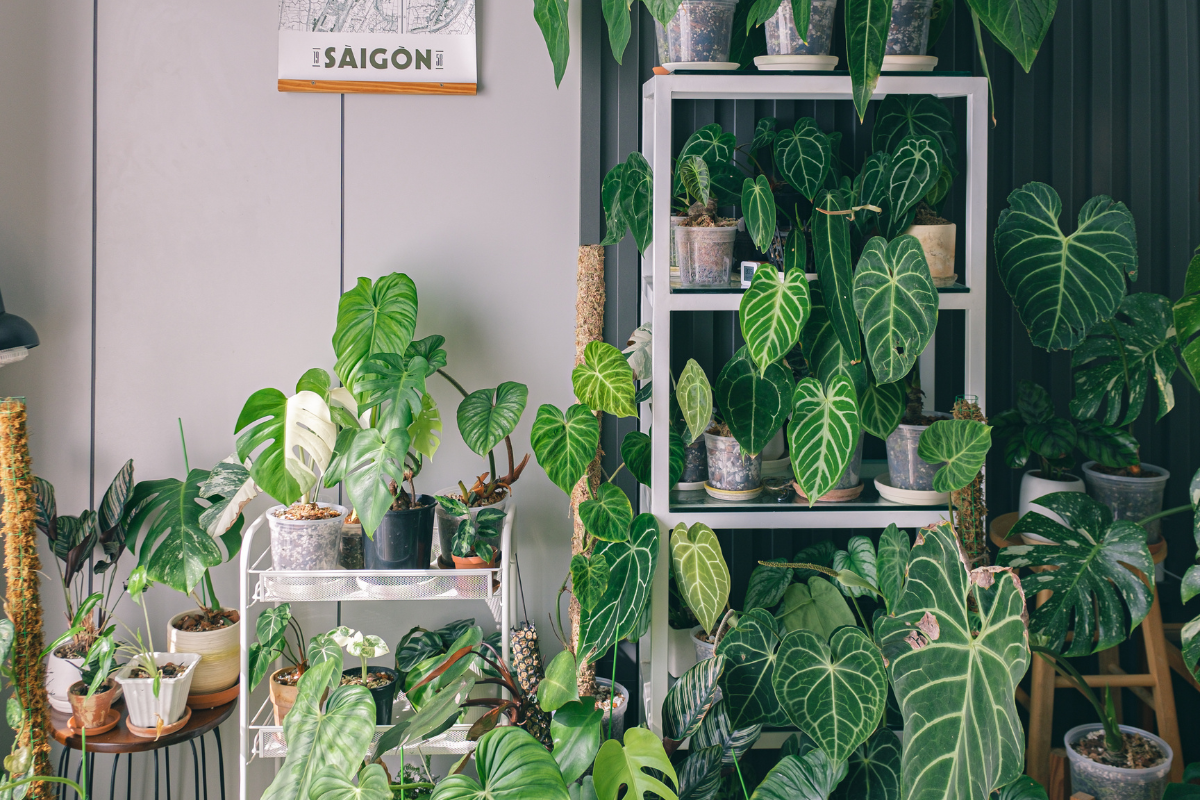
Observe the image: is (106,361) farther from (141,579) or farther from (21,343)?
(141,579)

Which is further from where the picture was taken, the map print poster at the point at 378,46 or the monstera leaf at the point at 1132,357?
the map print poster at the point at 378,46

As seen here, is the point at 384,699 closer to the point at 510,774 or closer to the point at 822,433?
the point at 510,774

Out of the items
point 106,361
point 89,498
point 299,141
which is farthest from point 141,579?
point 299,141

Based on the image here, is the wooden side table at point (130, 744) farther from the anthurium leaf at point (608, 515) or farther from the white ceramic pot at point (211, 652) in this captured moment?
the anthurium leaf at point (608, 515)

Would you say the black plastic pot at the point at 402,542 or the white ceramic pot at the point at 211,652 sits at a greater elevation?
the black plastic pot at the point at 402,542

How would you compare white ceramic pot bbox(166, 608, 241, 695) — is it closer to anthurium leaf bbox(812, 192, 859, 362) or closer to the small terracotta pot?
the small terracotta pot

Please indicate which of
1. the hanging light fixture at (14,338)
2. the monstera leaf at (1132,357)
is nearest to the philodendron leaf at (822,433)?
the monstera leaf at (1132,357)

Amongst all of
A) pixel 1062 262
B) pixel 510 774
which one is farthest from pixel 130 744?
pixel 1062 262

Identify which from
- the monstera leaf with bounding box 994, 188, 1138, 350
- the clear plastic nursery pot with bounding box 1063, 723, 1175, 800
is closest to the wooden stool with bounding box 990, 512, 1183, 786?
the clear plastic nursery pot with bounding box 1063, 723, 1175, 800

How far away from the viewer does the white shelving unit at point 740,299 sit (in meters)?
1.66

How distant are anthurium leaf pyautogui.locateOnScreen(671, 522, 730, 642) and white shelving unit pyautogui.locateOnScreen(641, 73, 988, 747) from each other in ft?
0.17

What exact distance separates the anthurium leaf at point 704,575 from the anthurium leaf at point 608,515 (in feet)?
0.42

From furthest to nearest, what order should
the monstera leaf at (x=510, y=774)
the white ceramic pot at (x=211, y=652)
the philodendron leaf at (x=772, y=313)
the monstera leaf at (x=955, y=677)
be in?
the white ceramic pot at (x=211, y=652) < the philodendron leaf at (x=772, y=313) < the monstera leaf at (x=510, y=774) < the monstera leaf at (x=955, y=677)

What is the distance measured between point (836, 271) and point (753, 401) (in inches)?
11.6
